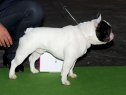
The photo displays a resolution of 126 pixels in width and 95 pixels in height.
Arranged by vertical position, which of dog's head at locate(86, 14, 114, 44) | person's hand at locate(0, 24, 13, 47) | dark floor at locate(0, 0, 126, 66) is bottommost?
dark floor at locate(0, 0, 126, 66)

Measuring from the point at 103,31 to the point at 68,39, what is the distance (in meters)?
0.37

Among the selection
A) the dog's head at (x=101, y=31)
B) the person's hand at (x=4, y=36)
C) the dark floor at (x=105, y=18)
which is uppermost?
the dog's head at (x=101, y=31)

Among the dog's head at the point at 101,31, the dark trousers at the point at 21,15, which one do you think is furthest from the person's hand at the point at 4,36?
the dog's head at the point at 101,31

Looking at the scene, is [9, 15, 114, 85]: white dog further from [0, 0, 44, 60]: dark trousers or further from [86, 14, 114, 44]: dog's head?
[0, 0, 44, 60]: dark trousers

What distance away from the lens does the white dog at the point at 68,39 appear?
3.41 m

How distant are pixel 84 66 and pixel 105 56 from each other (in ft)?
2.38

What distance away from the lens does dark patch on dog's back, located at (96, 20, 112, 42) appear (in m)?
3.38

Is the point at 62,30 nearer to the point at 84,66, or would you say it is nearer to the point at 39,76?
the point at 39,76

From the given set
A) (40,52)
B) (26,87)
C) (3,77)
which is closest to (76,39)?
(40,52)

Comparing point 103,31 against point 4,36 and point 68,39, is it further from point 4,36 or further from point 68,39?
point 4,36

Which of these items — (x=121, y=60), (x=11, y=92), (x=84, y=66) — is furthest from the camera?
(x=121, y=60)

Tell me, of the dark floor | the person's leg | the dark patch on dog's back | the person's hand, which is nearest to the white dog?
the dark patch on dog's back

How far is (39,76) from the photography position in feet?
12.8

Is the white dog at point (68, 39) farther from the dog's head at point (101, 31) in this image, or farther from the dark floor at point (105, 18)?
the dark floor at point (105, 18)
